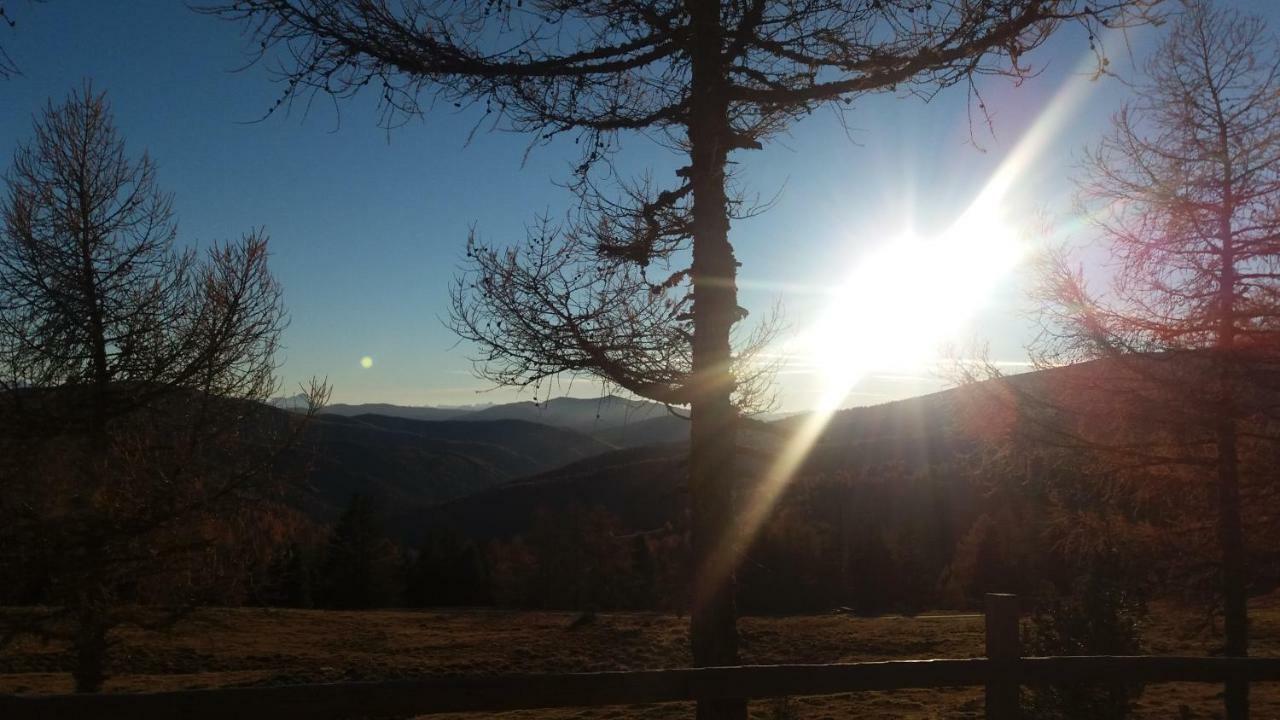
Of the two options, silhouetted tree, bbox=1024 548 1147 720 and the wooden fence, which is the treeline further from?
the wooden fence

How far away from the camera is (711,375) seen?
19.5 feet

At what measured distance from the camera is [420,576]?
59.1 metres

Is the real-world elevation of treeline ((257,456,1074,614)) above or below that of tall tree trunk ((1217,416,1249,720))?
below

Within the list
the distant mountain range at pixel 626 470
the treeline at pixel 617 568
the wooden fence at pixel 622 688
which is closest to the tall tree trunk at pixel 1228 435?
the wooden fence at pixel 622 688

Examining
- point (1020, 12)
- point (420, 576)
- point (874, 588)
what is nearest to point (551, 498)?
point (420, 576)

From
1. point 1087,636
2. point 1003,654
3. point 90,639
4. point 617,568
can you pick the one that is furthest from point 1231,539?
point 617,568

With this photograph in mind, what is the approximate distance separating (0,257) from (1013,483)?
49.8ft

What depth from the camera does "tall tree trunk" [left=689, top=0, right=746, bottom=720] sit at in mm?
→ 5855

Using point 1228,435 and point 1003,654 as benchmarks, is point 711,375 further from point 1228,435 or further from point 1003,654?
point 1228,435

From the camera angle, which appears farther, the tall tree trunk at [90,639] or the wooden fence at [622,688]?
the tall tree trunk at [90,639]

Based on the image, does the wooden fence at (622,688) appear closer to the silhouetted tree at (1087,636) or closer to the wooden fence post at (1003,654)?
the wooden fence post at (1003,654)

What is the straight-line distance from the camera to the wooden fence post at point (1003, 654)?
14.2 feet

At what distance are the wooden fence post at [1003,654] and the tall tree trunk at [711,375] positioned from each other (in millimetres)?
1925

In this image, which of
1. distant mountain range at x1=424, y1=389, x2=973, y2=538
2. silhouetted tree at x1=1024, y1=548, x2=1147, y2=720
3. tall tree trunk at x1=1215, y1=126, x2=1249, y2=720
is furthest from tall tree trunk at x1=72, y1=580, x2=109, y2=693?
distant mountain range at x1=424, y1=389, x2=973, y2=538
